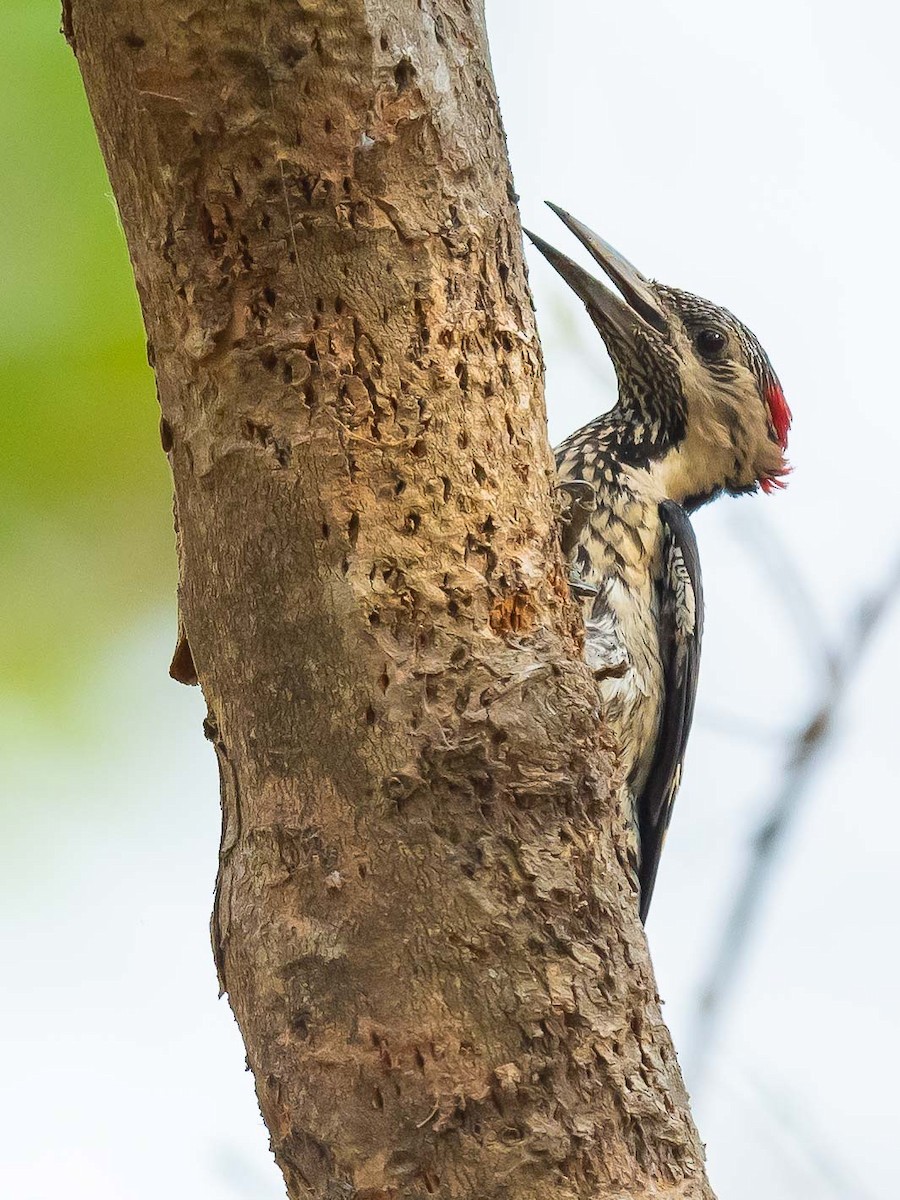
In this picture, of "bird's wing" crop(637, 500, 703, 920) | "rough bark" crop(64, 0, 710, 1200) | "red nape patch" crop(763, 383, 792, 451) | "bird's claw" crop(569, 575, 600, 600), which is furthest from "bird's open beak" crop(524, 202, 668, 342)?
"rough bark" crop(64, 0, 710, 1200)

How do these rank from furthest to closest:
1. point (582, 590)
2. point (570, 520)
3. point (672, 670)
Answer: point (672, 670), point (582, 590), point (570, 520)

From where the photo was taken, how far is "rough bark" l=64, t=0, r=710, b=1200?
126 centimetres

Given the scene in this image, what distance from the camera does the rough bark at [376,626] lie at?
49.6 inches

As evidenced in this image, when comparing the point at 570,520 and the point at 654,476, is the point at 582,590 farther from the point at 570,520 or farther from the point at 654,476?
the point at 654,476

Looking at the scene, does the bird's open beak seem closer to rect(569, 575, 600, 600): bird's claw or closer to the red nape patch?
the red nape patch

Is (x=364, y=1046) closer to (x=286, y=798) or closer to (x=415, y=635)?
(x=286, y=798)

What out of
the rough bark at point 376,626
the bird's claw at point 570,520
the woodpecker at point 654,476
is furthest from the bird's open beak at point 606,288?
the rough bark at point 376,626

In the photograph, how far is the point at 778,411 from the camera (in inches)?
125

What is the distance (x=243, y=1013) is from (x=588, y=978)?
1.16ft

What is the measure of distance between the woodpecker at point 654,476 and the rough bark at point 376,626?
1.19m

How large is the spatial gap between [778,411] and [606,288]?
1.77 ft

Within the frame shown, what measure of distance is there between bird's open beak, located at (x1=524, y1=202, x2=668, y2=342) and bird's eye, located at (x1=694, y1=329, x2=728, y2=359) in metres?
0.09

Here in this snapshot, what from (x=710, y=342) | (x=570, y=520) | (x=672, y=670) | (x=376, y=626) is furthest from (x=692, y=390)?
(x=376, y=626)

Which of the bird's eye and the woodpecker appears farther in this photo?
the bird's eye
